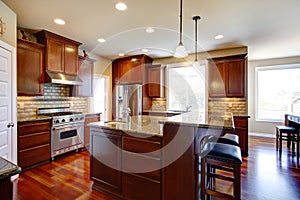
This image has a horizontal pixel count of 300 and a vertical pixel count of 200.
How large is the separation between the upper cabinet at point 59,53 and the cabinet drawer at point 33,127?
45.4 inches

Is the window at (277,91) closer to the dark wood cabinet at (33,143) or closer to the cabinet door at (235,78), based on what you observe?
the cabinet door at (235,78)

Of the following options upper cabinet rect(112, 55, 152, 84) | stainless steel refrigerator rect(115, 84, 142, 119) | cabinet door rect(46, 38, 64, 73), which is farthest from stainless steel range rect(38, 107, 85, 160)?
upper cabinet rect(112, 55, 152, 84)

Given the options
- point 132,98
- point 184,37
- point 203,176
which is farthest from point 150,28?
point 203,176

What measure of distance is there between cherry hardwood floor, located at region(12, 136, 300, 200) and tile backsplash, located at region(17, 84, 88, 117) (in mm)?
1225

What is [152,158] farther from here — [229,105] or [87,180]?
[229,105]

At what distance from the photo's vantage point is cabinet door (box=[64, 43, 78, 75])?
394 cm

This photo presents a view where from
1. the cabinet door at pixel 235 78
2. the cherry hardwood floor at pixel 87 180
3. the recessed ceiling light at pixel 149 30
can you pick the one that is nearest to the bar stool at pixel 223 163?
the cherry hardwood floor at pixel 87 180

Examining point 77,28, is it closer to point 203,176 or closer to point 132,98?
point 132,98

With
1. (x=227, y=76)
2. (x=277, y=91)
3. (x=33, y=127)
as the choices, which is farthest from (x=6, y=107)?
(x=277, y=91)

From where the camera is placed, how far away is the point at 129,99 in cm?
541

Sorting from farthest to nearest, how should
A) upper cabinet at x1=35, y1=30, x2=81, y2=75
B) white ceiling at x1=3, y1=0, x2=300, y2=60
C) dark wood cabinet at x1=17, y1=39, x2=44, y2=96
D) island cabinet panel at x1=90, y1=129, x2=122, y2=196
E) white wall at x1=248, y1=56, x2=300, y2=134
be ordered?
white wall at x1=248, y1=56, x2=300, y2=134 → upper cabinet at x1=35, y1=30, x2=81, y2=75 → dark wood cabinet at x1=17, y1=39, x2=44, y2=96 → white ceiling at x1=3, y1=0, x2=300, y2=60 → island cabinet panel at x1=90, y1=129, x2=122, y2=196

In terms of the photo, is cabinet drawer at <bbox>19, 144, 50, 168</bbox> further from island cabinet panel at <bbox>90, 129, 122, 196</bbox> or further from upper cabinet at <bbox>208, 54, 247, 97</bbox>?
upper cabinet at <bbox>208, 54, 247, 97</bbox>

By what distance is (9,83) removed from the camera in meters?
2.72

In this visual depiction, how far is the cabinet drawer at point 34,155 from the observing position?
3.04 metres
